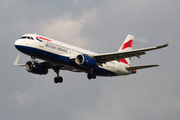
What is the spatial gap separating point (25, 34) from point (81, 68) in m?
9.82

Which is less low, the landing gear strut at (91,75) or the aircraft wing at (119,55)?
the aircraft wing at (119,55)

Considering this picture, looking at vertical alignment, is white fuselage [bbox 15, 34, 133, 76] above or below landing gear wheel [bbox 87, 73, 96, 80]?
above

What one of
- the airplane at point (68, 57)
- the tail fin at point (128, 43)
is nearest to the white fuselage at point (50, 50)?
the airplane at point (68, 57)

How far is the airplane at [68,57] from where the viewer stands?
4381 centimetres

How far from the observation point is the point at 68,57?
152 ft

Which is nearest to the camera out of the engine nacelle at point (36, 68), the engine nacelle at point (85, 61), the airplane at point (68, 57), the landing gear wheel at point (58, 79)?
the airplane at point (68, 57)

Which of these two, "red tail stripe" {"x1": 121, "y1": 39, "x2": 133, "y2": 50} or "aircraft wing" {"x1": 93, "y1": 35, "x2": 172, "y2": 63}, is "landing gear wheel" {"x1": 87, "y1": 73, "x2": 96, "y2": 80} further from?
"red tail stripe" {"x1": 121, "y1": 39, "x2": 133, "y2": 50}

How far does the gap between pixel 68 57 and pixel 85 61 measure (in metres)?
2.57

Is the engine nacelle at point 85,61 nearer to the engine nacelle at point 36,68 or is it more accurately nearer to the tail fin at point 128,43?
the engine nacelle at point 36,68

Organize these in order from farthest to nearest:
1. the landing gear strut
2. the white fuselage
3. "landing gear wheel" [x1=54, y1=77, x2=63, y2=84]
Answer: "landing gear wheel" [x1=54, y1=77, x2=63, y2=84] < the landing gear strut < the white fuselage

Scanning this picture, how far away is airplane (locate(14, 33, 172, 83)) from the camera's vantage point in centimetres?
4381

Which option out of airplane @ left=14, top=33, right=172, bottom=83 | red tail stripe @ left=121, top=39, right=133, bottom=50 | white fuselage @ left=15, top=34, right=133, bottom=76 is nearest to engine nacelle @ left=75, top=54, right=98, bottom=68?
airplane @ left=14, top=33, right=172, bottom=83

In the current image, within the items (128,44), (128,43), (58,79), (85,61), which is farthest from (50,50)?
(128,43)

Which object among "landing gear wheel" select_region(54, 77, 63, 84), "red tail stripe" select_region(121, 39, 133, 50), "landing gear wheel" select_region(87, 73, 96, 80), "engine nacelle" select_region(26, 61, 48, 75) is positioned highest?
"red tail stripe" select_region(121, 39, 133, 50)
